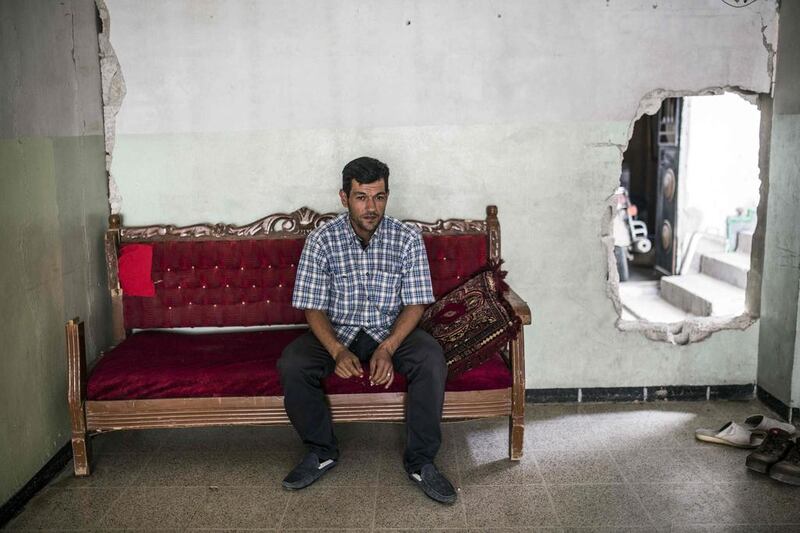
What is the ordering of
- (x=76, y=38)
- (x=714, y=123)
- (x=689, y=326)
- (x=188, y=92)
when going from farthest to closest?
(x=714, y=123) → (x=689, y=326) → (x=188, y=92) → (x=76, y=38)

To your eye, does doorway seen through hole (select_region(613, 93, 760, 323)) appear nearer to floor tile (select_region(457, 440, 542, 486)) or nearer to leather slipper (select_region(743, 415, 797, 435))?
leather slipper (select_region(743, 415, 797, 435))

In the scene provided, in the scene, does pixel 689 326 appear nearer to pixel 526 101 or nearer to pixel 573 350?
pixel 573 350

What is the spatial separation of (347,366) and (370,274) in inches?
19.5

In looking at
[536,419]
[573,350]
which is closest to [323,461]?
[536,419]

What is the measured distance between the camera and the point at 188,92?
3.91 meters

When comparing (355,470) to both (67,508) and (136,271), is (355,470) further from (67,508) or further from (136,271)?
(136,271)

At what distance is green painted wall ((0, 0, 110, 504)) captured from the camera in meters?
3.03

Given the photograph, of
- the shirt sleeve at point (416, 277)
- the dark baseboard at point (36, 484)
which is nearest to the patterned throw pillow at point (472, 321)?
the shirt sleeve at point (416, 277)

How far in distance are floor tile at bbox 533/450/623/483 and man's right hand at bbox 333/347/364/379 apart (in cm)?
95

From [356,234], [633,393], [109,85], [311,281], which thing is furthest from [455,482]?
[109,85]

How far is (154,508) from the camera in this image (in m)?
3.01

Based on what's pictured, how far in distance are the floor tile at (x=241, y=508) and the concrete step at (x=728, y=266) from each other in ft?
13.8

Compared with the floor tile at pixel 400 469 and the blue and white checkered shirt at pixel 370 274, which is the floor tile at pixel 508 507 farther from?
the blue and white checkered shirt at pixel 370 274

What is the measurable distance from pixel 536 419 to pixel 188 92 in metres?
2.53
